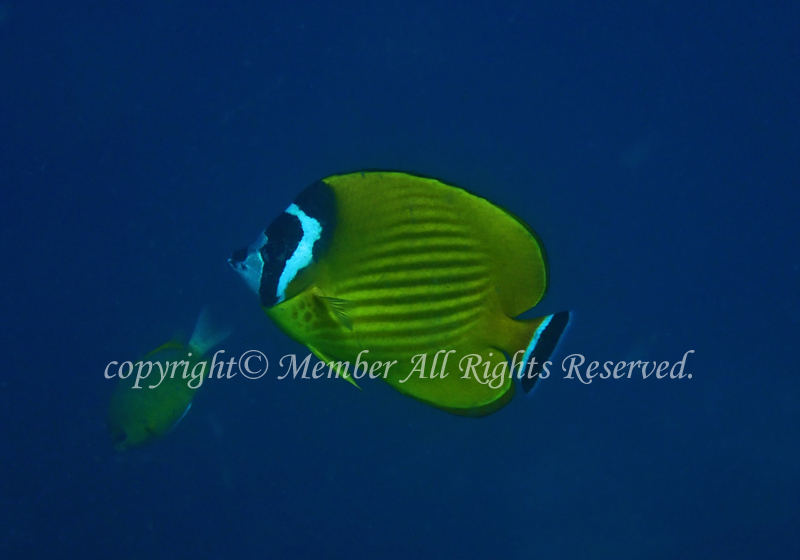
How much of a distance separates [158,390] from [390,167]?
2043mm

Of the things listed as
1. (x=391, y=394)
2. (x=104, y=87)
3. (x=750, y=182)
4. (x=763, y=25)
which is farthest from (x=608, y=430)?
(x=104, y=87)

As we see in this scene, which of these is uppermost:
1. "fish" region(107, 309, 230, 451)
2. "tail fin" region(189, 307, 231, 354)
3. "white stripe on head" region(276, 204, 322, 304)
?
"tail fin" region(189, 307, 231, 354)

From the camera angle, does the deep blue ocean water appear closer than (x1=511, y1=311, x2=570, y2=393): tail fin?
No

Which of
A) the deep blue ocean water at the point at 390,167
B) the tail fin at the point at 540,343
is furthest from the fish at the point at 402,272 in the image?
the deep blue ocean water at the point at 390,167

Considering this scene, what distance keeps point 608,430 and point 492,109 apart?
2408mm

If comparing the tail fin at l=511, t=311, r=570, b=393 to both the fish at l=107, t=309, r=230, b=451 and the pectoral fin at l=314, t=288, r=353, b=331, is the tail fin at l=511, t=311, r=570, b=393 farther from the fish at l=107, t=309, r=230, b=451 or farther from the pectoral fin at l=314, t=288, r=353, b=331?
the fish at l=107, t=309, r=230, b=451

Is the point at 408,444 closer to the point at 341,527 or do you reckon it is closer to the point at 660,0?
the point at 341,527

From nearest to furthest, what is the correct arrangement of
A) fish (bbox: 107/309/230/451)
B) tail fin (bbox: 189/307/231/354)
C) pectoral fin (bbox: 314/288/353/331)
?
pectoral fin (bbox: 314/288/353/331)
fish (bbox: 107/309/230/451)
tail fin (bbox: 189/307/231/354)

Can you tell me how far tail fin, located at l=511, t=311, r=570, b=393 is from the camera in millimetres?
1865

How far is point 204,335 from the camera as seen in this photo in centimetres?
357

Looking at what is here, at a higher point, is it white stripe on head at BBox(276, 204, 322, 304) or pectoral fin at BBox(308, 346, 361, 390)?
white stripe on head at BBox(276, 204, 322, 304)

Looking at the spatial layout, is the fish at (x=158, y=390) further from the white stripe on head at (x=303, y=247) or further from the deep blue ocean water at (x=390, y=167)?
the white stripe on head at (x=303, y=247)

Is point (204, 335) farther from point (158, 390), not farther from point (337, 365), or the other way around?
point (337, 365)

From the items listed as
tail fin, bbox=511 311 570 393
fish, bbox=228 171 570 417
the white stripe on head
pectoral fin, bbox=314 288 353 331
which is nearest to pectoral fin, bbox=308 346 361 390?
fish, bbox=228 171 570 417
